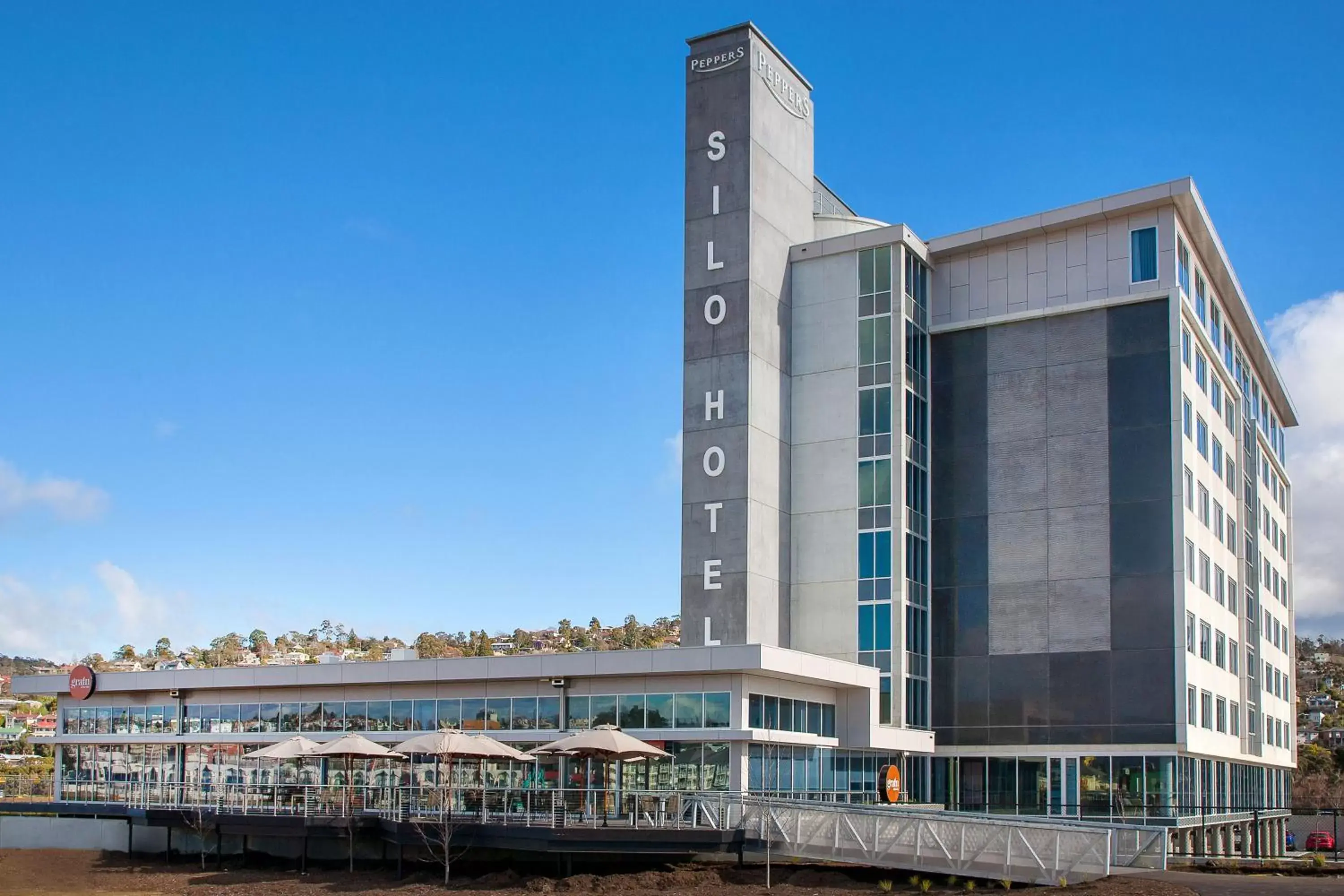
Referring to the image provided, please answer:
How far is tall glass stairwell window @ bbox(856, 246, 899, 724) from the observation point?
5522cm

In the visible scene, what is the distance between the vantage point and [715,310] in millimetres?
57375

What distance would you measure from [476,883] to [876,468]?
24722 mm

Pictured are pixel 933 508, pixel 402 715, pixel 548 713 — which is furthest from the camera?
pixel 933 508

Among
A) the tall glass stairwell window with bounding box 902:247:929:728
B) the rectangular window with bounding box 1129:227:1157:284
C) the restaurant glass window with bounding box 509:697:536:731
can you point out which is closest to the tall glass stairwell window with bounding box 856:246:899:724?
the tall glass stairwell window with bounding box 902:247:929:728

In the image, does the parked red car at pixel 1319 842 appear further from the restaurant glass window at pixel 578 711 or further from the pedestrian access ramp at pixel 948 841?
the pedestrian access ramp at pixel 948 841

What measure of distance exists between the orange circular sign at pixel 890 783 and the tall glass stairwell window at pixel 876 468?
2.11 metres

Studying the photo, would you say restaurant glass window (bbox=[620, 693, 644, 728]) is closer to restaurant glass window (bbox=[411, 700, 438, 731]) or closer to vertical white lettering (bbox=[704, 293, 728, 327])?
restaurant glass window (bbox=[411, 700, 438, 731])

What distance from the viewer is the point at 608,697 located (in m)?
46.7

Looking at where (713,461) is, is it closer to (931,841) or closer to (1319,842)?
(931,841)

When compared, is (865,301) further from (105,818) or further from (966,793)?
(105,818)

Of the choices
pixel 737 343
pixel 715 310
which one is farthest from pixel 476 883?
pixel 715 310

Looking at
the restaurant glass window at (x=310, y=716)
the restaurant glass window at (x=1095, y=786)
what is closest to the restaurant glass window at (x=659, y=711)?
the restaurant glass window at (x=310, y=716)

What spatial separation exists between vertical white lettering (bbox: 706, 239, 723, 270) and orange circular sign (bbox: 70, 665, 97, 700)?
30.4m

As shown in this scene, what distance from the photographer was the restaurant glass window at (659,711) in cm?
A: 4559
